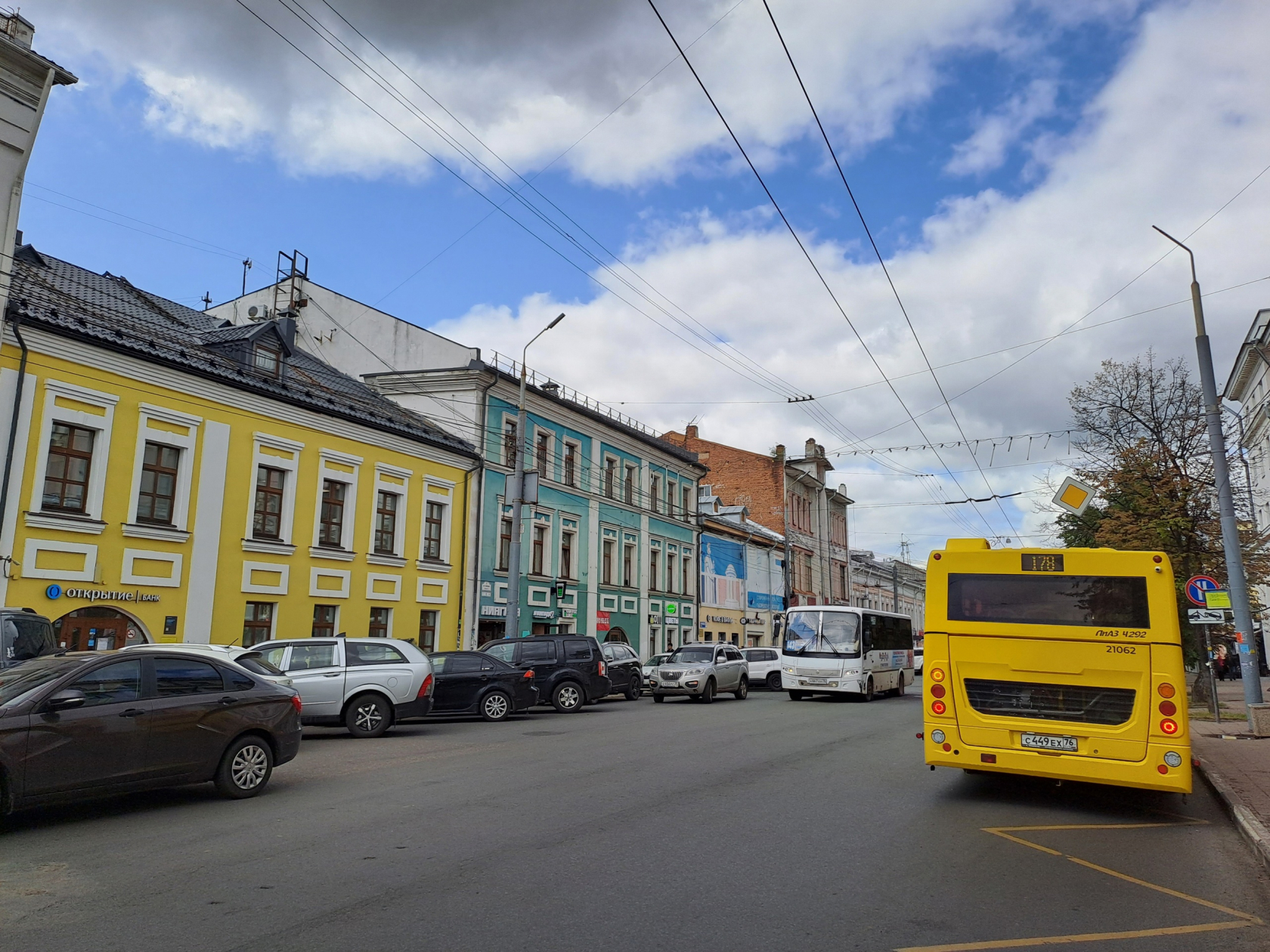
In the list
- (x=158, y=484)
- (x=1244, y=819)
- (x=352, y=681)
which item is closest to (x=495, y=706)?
(x=352, y=681)

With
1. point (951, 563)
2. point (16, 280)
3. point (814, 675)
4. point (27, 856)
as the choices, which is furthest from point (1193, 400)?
point (16, 280)

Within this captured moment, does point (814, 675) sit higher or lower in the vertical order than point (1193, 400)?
lower

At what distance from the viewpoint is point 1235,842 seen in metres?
7.95

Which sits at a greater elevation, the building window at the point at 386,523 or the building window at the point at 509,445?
the building window at the point at 509,445

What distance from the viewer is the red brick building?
194 ft

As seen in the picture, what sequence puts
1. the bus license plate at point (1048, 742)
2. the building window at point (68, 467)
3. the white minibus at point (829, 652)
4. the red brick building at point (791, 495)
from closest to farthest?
the bus license plate at point (1048, 742) → the building window at point (68, 467) → the white minibus at point (829, 652) → the red brick building at point (791, 495)

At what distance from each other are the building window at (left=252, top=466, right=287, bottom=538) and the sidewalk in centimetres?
1982

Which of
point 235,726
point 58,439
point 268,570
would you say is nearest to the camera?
point 235,726

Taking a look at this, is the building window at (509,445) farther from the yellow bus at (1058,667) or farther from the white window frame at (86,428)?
the yellow bus at (1058,667)

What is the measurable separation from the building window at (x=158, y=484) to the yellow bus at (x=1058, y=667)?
55.8 ft

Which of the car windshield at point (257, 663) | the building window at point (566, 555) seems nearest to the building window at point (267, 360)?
the car windshield at point (257, 663)

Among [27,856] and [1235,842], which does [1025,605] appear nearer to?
[1235,842]

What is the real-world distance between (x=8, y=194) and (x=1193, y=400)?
27.0 meters

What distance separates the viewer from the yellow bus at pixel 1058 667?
866cm
